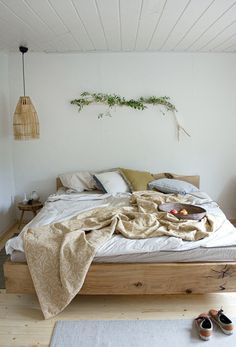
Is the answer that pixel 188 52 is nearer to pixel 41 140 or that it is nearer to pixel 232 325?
pixel 41 140

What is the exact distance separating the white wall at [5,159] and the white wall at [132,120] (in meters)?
0.10

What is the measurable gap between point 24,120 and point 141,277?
2.47m

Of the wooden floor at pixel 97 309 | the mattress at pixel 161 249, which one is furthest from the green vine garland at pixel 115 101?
the wooden floor at pixel 97 309

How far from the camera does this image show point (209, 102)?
398 cm

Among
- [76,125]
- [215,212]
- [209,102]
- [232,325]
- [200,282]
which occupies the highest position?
[209,102]

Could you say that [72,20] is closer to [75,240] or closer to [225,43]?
[225,43]

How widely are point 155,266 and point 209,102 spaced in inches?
104

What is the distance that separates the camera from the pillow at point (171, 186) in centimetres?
349

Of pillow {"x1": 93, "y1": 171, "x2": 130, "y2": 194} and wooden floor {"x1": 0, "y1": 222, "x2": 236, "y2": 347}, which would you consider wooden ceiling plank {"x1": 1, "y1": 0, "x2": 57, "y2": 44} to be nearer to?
pillow {"x1": 93, "y1": 171, "x2": 130, "y2": 194}

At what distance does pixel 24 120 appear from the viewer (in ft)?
12.0

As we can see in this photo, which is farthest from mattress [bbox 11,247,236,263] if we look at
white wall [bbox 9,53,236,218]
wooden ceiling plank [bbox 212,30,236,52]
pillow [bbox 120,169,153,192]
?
wooden ceiling plank [bbox 212,30,236,52]

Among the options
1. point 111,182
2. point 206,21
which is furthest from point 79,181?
point 206,21

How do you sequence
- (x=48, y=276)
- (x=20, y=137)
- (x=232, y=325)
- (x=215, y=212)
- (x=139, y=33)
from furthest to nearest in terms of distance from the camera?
(x=20, y=137) < (x=139, y=33) < (x=215, y=212) < (x=48, y=276) < (x=232, y=325)

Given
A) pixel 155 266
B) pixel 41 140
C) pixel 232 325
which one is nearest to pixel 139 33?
pixel 41 140
